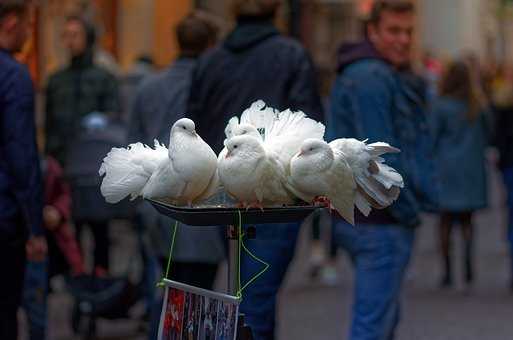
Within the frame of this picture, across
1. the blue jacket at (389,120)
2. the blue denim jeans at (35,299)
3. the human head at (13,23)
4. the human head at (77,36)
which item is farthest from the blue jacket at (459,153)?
the human head at (13,23)

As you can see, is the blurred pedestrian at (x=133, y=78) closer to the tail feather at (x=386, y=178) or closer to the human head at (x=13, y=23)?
the human head at (x=13, y=23)

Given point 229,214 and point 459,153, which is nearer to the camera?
point 229,214

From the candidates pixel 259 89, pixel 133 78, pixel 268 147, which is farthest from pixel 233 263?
pixel 133 78

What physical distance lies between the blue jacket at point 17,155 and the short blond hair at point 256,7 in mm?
1281

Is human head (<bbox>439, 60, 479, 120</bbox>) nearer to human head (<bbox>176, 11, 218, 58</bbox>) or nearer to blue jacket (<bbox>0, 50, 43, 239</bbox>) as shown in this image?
human head (<bbox>176, 11, 218, 58</bbox>)

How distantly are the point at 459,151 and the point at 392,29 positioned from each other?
6.05 metres

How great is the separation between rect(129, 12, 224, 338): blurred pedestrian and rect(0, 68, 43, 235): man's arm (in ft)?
4.17

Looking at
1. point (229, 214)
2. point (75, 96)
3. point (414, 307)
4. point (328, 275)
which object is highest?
point (75, 96)

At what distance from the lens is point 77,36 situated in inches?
468

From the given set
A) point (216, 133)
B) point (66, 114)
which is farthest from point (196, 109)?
point (66, 114)

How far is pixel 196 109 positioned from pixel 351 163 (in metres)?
2.66

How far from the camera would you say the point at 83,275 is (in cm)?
965

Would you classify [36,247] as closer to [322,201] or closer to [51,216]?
[322,201]

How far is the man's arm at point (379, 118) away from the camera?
22.1ft
